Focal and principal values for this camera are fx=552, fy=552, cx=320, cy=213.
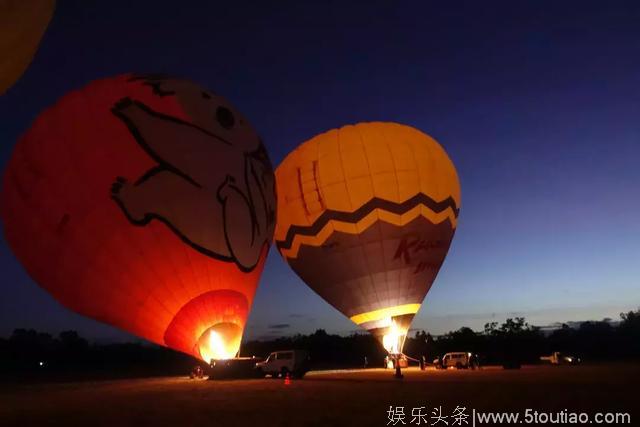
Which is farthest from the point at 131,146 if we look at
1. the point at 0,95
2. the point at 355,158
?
the point at 355,158

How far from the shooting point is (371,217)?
20828 millimetres

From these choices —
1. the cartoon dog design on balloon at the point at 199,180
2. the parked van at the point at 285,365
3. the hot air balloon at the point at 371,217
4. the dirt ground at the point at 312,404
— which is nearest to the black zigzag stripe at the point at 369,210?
the hot air balloon at the point at 371,217

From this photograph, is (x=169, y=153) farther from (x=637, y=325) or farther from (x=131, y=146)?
(x=637, y=325)

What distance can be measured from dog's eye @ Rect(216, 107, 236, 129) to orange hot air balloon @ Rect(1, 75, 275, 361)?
0.20m

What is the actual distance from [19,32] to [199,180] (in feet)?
30.0

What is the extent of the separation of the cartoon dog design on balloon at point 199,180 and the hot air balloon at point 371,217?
6411 mm

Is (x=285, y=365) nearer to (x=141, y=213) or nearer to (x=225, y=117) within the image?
(x=225, y=117)

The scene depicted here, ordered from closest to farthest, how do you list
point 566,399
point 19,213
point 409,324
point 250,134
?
1. point 566,399
2. point 19,213
3. point 250,134
4. point 409,324

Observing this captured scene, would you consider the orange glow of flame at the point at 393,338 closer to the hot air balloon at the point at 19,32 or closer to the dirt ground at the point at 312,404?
the dirt ground at the point at 312,404

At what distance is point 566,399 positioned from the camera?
10445mm

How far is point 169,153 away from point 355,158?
31.2 ft

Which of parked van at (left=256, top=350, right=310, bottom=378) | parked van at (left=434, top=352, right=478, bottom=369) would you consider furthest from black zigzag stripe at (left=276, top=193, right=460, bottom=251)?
parked van at (left=434, top=352, right=478, bottom=369)

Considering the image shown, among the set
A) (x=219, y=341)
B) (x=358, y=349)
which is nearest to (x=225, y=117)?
(x=219, y=341)

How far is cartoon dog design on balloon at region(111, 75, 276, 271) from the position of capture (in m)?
12.3
